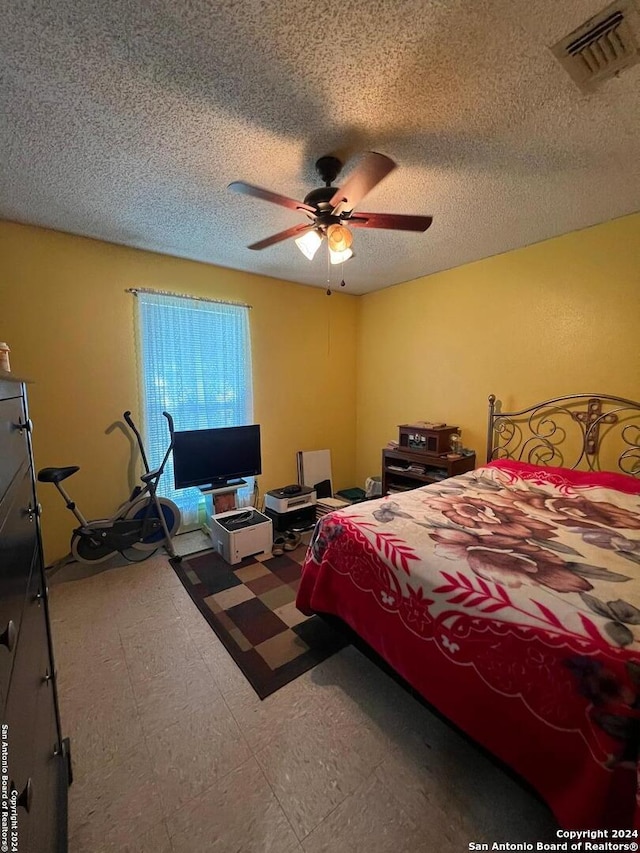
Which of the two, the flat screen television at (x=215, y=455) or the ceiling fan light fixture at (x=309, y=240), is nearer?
the ceiling fan light fixture at (x=309, y=240)

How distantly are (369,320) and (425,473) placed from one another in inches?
80.0

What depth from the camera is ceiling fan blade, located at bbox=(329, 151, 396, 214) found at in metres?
1.25

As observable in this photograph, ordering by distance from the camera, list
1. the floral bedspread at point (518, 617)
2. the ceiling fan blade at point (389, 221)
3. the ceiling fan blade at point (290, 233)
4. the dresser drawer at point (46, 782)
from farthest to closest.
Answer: the ceiling fan blade at point (290, 233) → the ceiling fan blade at point (389, 221) → the floral bedspread at point (518, 617) → the dresser drawer at point (46, 782)

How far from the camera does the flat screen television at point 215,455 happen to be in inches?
111

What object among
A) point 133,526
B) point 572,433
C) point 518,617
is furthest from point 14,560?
point 572,433

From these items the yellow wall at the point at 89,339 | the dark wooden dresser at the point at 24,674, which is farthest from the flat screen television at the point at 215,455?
the dark wooden dresser at the point at 24,674

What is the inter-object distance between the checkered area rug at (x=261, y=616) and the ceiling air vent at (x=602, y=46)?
270cm

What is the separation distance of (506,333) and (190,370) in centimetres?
287

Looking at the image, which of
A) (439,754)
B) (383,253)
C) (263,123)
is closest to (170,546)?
(439,754)

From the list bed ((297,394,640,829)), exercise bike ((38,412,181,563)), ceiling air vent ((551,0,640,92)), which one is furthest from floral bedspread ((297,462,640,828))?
ceiling air vent ((551,0,640,92))

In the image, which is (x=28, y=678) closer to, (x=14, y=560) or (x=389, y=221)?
(x=14, y=560)

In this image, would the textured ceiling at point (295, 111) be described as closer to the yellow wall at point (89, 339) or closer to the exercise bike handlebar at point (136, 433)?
the yellow wall at point (89, 339)

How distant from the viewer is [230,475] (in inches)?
121

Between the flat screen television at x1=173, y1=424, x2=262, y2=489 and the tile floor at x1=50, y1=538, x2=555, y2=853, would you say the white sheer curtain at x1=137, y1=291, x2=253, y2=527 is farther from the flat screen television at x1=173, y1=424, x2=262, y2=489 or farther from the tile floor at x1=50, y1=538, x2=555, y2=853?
the tile floor at x1=50, y1=538, x2=555, y2=853
